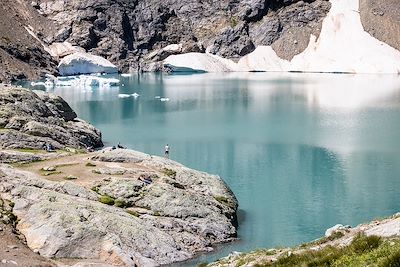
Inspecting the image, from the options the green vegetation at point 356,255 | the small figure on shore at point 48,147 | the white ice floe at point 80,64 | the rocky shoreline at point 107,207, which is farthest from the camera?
the white ice floe at point 80,64

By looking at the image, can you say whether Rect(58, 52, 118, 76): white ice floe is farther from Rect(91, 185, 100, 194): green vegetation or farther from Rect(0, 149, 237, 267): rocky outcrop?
Rect(91, 185, 100, 194): green vegetation

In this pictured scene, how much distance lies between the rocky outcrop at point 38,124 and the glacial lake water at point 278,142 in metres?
6.82

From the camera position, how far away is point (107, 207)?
124 ft

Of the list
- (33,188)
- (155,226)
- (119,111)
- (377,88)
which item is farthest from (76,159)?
(377,88)

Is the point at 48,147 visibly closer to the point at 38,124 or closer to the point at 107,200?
the point at 38,124

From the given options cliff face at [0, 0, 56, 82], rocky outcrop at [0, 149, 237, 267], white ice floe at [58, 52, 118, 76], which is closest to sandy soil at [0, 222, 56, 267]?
rocky outcrop at [0, 149, 237, 267]

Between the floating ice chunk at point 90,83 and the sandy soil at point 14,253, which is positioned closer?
the sandy soil at point 14,253

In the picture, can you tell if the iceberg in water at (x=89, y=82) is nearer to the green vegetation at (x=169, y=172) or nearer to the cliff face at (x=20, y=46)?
the cliff face at (x=20, y=46)

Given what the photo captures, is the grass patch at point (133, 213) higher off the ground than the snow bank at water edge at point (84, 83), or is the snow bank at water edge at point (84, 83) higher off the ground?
the snow bank at water edge at point (84, 83)

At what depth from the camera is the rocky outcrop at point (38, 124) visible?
174ft

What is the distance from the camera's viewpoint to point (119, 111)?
108312mm

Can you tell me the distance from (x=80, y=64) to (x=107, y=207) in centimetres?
15905

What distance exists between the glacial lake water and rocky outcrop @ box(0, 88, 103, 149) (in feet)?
22.4

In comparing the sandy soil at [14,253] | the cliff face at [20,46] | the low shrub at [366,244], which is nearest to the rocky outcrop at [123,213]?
the sandy soil at [14,253]
